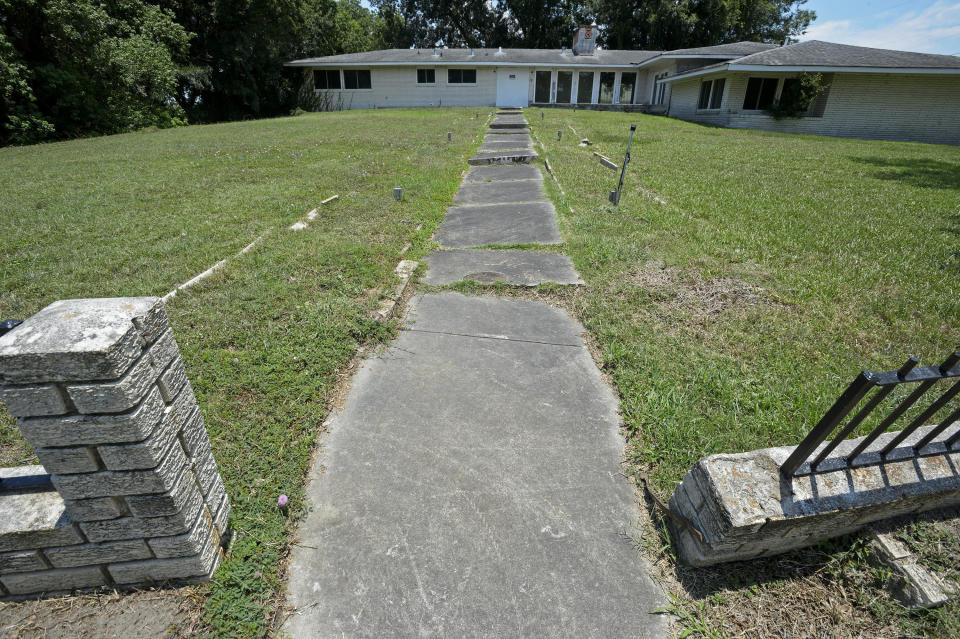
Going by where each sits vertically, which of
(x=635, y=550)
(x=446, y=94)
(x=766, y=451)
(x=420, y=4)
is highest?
(x=420, y=4)

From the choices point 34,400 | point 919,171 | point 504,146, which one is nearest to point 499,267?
point 34,400

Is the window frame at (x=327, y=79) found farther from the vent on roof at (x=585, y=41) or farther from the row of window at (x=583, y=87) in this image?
the vent on roof at (x=585, y=41)

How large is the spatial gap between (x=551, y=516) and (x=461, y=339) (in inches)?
68.6

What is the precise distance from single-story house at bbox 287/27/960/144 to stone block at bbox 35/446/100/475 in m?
24.3

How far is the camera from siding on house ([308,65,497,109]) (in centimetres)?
2861

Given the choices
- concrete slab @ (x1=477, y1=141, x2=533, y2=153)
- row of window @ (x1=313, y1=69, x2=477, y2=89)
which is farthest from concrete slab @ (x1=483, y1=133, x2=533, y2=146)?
row of window @ (x1=313, y1=69, x2=477, y2=89)

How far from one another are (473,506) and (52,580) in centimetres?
173

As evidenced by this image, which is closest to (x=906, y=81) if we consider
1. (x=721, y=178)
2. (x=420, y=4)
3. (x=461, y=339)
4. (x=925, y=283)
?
(x=721, y=178)

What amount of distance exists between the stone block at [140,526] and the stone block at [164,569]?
0.16 meters

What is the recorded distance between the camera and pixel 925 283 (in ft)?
14.7

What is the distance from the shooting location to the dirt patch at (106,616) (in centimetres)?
168

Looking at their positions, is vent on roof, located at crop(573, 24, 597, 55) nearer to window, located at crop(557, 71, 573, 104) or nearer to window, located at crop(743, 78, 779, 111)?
window, located at crop(557, 71, 573, 104)

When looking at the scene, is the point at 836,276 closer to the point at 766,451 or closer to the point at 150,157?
the point at 766,451

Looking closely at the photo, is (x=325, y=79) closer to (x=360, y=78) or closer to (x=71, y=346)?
(x=360, y=78)
